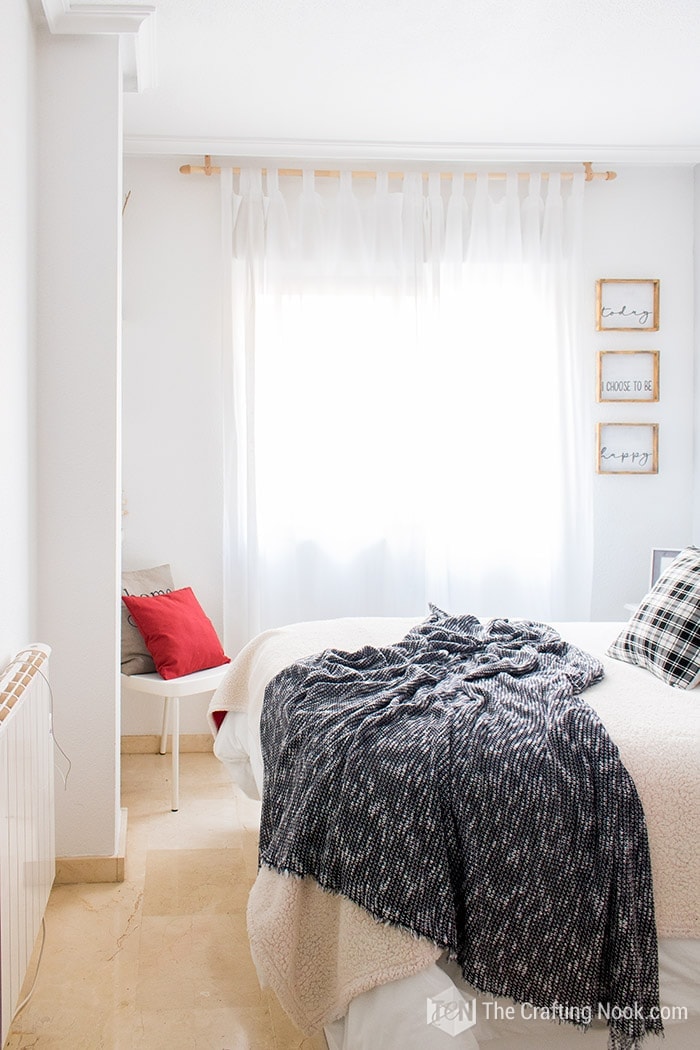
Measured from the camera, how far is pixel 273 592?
4.12 metres

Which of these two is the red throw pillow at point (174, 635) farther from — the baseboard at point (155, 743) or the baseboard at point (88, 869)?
the baseboard at point (88, 869)

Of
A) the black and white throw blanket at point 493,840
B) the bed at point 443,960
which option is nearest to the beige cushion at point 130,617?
the black and white throw blanket at point 493,840

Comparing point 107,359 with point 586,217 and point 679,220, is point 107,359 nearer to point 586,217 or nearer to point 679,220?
point 586,217

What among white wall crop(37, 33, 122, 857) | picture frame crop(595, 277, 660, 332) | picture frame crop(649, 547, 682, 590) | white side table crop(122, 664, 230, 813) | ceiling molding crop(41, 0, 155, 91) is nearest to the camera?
ceiling molding crop(41, 0, 155, 91)

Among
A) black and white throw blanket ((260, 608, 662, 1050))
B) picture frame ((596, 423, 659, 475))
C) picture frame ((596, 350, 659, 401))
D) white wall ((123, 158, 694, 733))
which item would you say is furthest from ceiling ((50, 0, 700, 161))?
black and white throw blanket ((260, 608, 662, 1050))

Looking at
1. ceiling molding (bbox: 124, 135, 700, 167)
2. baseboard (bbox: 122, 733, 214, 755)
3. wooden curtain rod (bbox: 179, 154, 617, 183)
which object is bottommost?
baseboard (bbox: 122, 733, 214, 755)

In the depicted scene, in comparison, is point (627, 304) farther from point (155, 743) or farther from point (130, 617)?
point (155, 743)

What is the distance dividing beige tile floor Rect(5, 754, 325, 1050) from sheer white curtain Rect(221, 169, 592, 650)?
3.75 feet

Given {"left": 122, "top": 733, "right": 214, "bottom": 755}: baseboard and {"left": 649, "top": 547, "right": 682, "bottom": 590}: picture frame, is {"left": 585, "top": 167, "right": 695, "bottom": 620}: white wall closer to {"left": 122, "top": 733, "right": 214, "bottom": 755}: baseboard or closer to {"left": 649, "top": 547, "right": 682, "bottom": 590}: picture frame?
{"left": 649, "top": 547, "right": 682, "bottom": 590}: picture frame

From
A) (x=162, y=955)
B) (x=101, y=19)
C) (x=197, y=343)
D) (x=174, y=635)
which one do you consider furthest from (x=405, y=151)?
(x=162, y=955)

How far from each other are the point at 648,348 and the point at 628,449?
495 millimetres

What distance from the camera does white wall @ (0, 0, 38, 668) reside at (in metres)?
2.31

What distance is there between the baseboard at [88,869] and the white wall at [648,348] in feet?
8.38

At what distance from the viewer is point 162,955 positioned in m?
2.40
